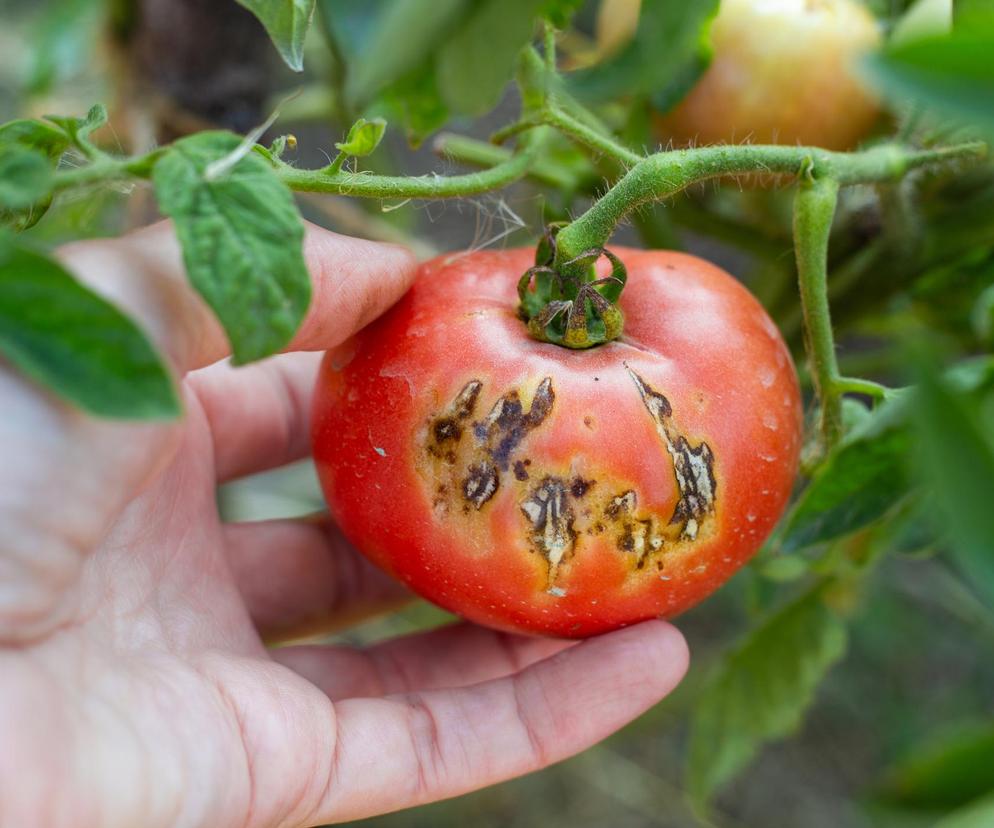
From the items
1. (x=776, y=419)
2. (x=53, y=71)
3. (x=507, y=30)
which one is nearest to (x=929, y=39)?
(x=507, y=30)

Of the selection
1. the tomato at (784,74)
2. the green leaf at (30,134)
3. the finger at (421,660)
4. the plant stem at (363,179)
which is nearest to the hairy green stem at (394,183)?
the plant stem at (363,179)

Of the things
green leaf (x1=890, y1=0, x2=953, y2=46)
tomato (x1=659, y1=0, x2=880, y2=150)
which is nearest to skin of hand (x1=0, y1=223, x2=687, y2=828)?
tomato (x1=659, y1=0, x2=880, y2=150)

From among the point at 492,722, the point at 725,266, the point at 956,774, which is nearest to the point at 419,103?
the point at 492,722

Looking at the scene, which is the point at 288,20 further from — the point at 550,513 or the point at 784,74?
the point at 784,74

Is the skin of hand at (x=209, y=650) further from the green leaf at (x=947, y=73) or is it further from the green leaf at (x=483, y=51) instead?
the green leaf at (x=947, y=73)

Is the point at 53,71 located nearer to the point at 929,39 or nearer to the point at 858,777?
the point at 929,39

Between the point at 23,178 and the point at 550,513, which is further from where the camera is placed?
the point at 550,513

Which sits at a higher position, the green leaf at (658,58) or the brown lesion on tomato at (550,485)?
the green leaf at (658,58)
